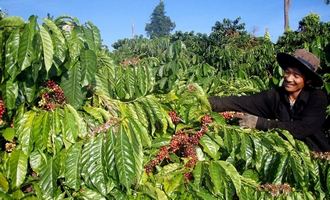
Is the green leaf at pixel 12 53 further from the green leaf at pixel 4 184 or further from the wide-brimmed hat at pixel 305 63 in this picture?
the wide-brimmed hat at pixel 305 63

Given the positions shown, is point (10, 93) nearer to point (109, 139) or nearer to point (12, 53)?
point (12, 53)

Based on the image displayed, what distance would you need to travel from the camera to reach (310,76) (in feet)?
8.95

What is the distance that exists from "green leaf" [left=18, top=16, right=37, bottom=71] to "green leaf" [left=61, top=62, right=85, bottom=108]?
0.71ft

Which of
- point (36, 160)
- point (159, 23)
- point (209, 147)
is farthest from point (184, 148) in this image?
point (159, 23)

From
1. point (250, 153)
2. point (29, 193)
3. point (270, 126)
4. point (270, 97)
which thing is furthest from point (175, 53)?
point (29, 193)

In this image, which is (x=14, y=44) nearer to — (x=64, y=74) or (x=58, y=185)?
(x=64, y=74)

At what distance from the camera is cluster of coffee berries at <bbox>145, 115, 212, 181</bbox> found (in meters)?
1.90

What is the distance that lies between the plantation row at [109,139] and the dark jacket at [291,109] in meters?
0.27

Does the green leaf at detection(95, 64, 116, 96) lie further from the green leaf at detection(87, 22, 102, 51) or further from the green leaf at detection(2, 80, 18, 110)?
the green leaf at detection(2, 80, 18, 110)

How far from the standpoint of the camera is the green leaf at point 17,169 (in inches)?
63.6

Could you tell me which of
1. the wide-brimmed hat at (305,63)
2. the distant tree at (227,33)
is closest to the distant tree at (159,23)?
the distant tree at (227,33)

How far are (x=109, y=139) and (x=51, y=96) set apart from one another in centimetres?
34

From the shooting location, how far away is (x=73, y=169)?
1.62 meters

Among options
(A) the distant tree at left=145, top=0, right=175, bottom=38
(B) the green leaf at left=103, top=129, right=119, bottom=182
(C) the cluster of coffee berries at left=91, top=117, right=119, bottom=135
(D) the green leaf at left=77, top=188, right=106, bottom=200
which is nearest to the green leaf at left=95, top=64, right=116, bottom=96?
(C) the cluster of coffee berries at left=91, top=117, right=119, bottom=135
